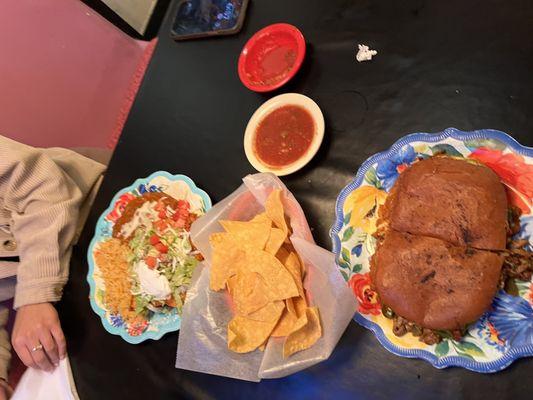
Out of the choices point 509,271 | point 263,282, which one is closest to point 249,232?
point 263,282

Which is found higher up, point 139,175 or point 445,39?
point 445,39

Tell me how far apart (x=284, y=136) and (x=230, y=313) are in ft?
2.38

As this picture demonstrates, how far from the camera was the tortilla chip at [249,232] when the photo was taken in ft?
4.83

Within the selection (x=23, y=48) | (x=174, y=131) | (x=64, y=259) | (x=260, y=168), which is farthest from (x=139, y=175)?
Answer: (x=23, y=48)

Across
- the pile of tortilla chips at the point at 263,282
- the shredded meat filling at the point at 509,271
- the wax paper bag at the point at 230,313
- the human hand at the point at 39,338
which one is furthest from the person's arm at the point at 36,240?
the shredded meat filling at the point at 509,271

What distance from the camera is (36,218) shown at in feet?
6.46

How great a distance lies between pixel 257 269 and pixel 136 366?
2.52ft

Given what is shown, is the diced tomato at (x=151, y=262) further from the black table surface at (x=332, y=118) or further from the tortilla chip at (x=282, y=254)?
the tortilla chip at (x=282, y=254)

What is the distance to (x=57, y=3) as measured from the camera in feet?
10.2

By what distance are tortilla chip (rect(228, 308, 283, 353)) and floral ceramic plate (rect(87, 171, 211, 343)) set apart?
287 millimetres

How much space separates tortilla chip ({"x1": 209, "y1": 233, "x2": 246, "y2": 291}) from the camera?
151cm

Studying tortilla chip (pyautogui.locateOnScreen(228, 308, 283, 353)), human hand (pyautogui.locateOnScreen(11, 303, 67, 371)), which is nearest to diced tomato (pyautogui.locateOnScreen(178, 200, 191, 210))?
tortilla chip (pyautogui.locateOnScreen(228, 308, 283, 353))

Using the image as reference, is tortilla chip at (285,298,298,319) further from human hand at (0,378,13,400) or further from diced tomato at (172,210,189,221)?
human hand at (0,378,13,400)

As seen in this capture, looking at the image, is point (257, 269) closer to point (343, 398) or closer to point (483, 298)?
point (343, 398)
